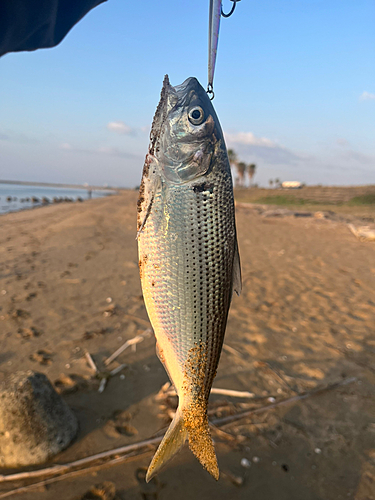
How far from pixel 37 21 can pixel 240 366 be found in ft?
16.4

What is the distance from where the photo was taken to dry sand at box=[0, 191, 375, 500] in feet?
10.4

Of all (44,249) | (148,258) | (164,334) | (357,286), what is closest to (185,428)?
(164,334)

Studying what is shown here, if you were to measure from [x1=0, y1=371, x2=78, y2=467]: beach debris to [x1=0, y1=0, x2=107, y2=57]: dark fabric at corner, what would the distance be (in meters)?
3.39

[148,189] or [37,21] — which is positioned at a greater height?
[37,21]

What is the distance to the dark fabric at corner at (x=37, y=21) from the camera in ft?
9.14

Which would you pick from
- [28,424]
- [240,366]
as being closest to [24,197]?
[240,366]

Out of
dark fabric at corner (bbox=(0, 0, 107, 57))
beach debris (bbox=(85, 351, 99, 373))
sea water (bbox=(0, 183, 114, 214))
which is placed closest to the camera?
dark fabric at corner (bbox=(0, 0, 107, 57))

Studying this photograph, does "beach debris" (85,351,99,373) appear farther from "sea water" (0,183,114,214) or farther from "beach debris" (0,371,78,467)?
"sea water" (0,183,114,214)

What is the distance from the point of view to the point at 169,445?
1.96 metres

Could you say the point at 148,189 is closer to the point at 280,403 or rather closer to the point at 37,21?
the point at 37,21

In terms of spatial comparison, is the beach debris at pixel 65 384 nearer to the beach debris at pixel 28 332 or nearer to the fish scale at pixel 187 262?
the beach debris at pixel 28 332

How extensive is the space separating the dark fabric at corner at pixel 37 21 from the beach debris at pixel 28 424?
339 cm

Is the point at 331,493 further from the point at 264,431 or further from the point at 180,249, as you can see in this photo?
the point at 180,249

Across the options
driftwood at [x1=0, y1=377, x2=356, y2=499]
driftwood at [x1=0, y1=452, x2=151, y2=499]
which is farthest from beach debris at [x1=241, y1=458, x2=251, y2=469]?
driftwood at [x1=0, y1=452, x2=151, y2=499]
